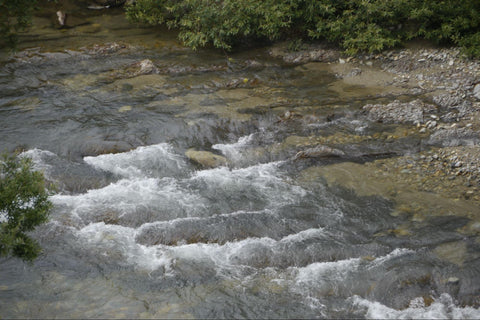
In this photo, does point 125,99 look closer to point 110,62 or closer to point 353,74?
point 110,62

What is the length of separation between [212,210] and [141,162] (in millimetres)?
2796

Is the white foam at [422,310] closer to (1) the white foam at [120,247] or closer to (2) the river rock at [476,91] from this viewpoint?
(1) the white foam at [120,247]

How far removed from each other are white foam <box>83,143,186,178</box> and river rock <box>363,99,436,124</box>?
5.92 meters

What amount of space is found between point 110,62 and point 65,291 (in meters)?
11.1

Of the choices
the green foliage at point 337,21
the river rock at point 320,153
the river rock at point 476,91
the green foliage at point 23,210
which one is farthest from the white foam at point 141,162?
the river rock at point 476,91

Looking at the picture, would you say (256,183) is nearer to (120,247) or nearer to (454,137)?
(120,247)

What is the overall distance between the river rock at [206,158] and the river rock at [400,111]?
4.76m

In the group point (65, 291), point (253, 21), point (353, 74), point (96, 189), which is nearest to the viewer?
point (65, 291)

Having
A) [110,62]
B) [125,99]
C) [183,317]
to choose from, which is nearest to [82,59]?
[110,62]

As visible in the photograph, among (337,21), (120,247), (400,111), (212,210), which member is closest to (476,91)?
(400,111)

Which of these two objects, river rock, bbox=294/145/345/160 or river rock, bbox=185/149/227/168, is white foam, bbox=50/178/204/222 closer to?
river rock, bbox=185/149/227/168

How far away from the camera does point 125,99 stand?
1470 cm

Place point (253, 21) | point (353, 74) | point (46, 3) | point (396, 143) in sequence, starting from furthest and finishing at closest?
point (46, 3) → point (253, 21) → point (353, 74) → point (396, 143)

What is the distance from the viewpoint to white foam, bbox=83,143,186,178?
11.4m
